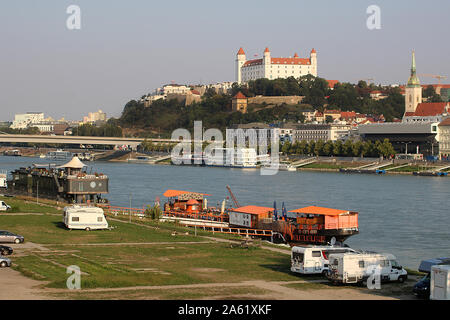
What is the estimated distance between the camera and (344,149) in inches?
4481

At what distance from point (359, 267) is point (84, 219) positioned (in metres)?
13.4

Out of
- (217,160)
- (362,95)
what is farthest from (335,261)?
(362,95)

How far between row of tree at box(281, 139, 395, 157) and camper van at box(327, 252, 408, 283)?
9204cm

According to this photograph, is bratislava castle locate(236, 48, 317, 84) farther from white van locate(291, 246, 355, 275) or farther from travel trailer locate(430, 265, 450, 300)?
travel trailer locate(430, 265, 450, 300)

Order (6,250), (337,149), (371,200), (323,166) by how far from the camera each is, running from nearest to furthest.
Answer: (6,250), (371,200), (323,166), (337,149)

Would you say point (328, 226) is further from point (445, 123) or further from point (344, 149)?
point (445, 123)

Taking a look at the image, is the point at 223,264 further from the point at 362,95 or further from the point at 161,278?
the point at 362,95

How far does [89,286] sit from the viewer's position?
17859 mm

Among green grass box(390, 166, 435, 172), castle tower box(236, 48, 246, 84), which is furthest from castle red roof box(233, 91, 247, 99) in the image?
green grass box(390, 166, 435, 172)

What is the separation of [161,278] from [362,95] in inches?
6327

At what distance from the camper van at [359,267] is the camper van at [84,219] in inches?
492

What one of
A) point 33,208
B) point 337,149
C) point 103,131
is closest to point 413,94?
point 337,149

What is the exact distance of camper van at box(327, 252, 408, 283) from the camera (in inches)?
731

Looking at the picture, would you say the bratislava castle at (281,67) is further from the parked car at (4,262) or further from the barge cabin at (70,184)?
the parked car at (4,262)
